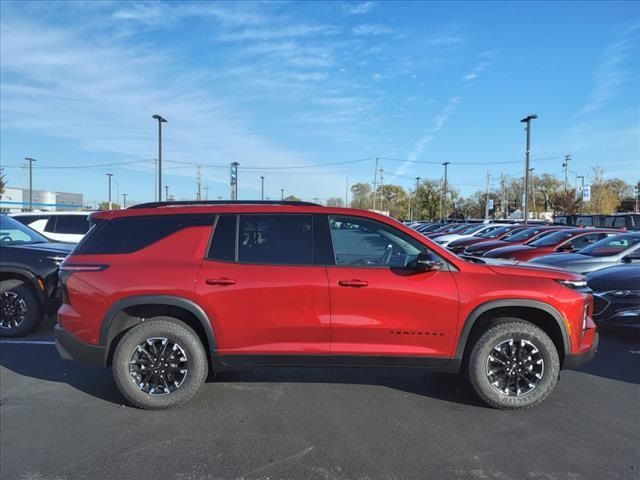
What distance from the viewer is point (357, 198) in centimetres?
10281

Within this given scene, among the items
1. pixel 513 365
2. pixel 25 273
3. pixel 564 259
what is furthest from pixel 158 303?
pixel 564 259

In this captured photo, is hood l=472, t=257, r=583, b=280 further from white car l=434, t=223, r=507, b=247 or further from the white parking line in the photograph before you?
white car l=434, t=223, r=507, b=247

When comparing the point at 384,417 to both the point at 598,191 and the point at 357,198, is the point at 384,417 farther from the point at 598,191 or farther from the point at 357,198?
the point at 357,198

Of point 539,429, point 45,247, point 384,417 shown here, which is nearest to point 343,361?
point 384,417

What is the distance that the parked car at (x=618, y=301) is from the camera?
624 cm

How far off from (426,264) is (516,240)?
12986 millimetres

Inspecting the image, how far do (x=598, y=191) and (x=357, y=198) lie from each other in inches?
1923

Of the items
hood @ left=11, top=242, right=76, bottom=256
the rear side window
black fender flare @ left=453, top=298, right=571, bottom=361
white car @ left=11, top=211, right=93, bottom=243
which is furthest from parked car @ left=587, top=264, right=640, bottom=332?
white car @ left=11, top=211, right=93, bottom=243

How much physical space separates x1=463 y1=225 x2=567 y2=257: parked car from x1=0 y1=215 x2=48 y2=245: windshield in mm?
11376

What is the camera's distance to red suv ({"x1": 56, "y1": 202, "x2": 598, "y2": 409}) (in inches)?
158

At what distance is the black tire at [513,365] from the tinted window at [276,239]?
179 centimetres

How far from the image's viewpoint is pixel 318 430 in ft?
12.4

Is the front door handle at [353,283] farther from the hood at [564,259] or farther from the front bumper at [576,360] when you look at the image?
the hood at [564,259]

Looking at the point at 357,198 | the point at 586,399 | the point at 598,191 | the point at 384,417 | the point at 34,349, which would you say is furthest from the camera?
the point at 357,198
